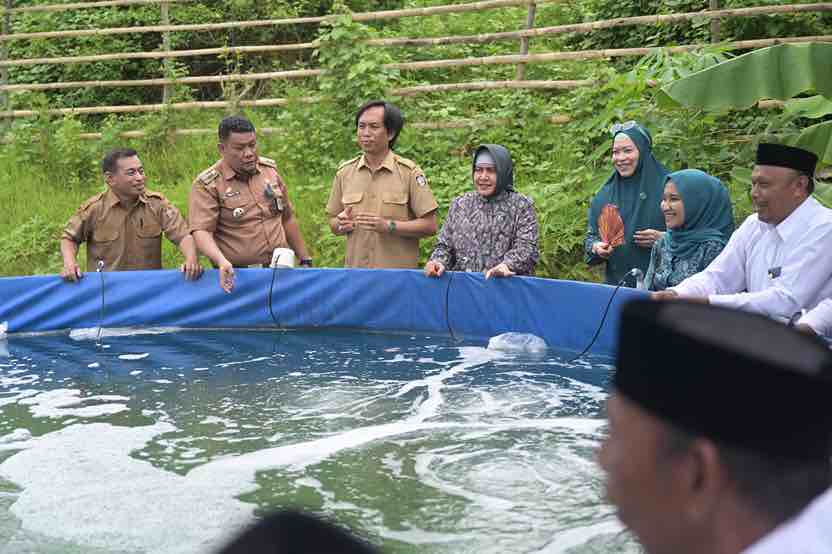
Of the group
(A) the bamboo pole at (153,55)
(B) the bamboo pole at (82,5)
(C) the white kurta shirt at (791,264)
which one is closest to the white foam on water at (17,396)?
(C) the white kurta shirt at (791,264)

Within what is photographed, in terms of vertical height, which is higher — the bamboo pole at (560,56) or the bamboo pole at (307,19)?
the bamboo pole at (307,19)

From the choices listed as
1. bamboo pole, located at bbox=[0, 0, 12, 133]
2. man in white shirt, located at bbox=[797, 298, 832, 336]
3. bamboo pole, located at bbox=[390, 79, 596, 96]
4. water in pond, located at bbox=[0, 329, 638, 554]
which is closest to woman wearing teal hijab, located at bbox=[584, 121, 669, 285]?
water in pond, located at bbox=[0, 329, 638, 554]

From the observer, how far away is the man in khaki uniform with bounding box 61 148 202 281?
8.09 meters

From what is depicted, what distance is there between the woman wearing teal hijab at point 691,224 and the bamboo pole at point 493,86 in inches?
169

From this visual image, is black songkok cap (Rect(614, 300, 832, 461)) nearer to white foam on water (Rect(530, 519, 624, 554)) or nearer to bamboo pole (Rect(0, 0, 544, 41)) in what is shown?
white foam on water (Rect(530, 519, 624, 554))

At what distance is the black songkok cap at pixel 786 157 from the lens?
561 centimetres

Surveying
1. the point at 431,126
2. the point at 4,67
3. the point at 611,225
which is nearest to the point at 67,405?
the point at 611,225

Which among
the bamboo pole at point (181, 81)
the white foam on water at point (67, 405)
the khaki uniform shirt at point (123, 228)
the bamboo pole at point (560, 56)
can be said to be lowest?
the white foam on water at point (67, 405)

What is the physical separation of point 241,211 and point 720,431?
7.09 metres

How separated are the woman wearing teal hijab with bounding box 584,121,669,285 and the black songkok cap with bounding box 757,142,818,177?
1.40 m

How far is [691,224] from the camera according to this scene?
6500mm

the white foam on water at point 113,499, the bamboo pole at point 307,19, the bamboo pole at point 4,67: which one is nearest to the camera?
the white foam on water at point 113,499

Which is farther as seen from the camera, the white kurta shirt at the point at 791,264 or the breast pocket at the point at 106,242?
the breast pocket at the point at 106,242

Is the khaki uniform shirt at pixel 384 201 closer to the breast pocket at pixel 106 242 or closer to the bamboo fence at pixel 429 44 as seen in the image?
the breast pocket at pixel 106 242
